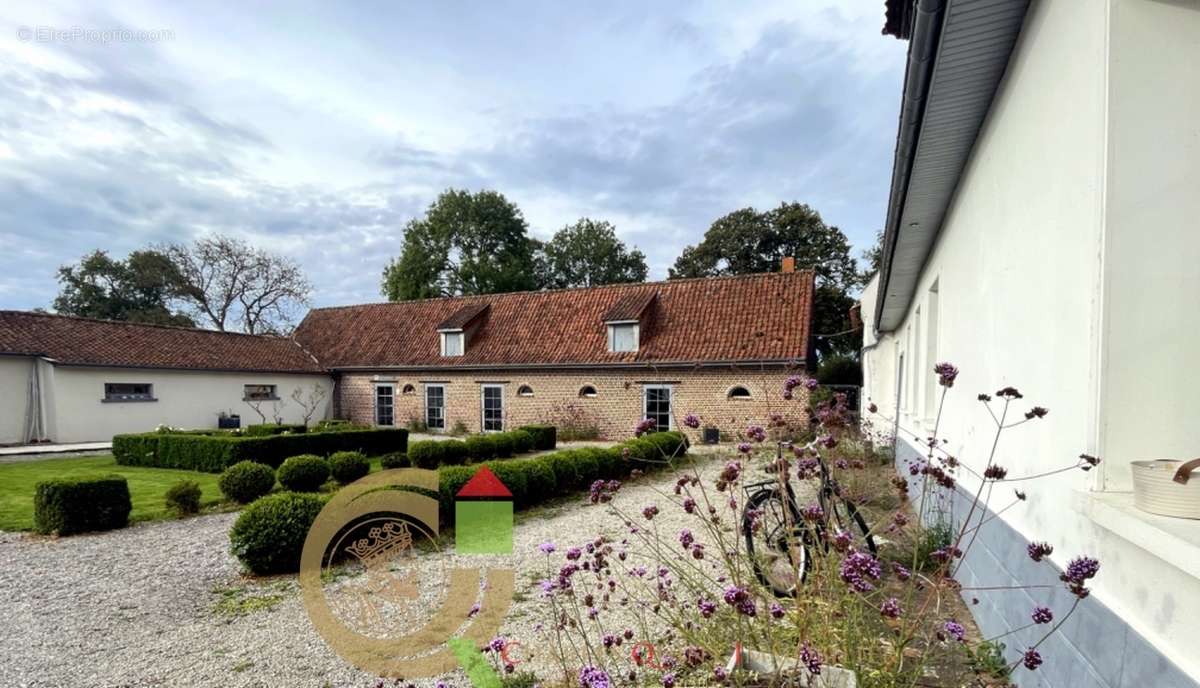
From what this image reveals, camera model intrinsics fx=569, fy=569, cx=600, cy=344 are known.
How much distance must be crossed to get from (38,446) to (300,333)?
9884 mm

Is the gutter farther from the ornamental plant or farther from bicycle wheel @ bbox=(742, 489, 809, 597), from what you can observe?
bicycle wheel @ bbox=(742, 489, 809, 597)

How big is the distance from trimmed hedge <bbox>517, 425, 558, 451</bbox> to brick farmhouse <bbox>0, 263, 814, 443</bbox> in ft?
6.39

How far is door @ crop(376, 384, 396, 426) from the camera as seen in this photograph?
21.0 meters

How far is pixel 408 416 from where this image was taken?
2047cm

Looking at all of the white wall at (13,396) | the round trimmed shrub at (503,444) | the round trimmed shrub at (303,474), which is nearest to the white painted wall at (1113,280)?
the round trimmed shrub at (303,474)

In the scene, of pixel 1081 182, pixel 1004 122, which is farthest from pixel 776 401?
pixel 1081 182

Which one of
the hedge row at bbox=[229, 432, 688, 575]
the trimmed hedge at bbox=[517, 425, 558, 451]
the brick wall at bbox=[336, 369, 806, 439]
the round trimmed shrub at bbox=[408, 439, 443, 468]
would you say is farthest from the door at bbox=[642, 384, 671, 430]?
the round trimmed shrub at bbox=[408, 439, 443, 468]

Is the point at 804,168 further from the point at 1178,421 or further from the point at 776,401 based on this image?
the point at 1178,421

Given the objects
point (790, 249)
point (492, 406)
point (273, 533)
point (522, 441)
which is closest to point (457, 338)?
point (492, 406)

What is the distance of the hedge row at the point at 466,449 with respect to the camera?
1187 cm

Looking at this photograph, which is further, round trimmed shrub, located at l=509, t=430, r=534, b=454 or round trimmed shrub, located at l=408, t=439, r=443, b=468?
round trimmed shrub, located at l=509, t=430, r=534, b=454

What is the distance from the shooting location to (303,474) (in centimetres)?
868

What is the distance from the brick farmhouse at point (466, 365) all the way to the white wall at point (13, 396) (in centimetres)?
3

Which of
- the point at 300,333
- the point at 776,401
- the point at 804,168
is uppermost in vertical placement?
the point at 804,168
